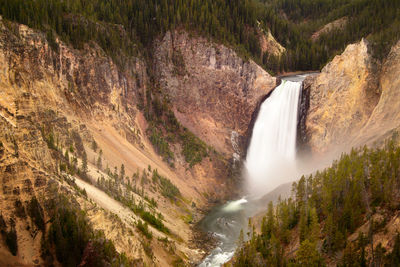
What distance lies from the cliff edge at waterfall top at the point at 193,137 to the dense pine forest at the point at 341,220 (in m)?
0.13

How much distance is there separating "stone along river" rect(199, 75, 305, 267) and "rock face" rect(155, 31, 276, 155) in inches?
117

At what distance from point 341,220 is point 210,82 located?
1594 inches

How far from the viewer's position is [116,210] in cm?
2950

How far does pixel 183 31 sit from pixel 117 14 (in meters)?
11.5

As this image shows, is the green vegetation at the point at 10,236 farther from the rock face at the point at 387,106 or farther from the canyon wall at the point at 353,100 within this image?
the canyon wall at the point at 353,100

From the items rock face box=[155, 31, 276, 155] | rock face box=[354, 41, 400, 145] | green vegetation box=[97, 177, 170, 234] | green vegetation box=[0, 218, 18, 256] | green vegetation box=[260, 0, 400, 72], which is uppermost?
green vegetation box=[260, 0, 400, 72]

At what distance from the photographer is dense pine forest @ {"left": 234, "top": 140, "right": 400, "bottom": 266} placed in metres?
20.9

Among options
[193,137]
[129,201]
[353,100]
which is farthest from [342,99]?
[129,201]

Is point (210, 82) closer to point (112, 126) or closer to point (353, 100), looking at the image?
point (112, 126)

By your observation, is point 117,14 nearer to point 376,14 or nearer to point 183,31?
point 183,31

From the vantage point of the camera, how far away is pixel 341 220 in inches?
938

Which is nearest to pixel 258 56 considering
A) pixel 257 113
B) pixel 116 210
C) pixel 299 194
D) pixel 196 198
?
pixel 257 113

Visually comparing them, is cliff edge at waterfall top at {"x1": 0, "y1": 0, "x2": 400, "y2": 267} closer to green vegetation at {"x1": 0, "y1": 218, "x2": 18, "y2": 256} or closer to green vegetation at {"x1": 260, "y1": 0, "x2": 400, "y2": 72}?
green vegetation at {"x1": 0, "y1": 218, "x2": 18, "y2": 256}

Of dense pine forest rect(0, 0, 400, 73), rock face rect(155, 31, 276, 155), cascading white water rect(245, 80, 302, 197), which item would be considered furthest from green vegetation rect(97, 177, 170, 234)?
rock face rect(155, 31, 276, 155)
